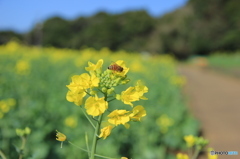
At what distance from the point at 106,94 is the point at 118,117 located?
90 mm

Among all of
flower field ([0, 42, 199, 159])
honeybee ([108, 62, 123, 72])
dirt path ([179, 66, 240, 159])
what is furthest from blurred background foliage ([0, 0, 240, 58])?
honeybee ([108, 62, 123, 72])

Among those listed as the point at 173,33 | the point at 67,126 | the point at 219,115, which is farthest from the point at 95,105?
the point at 173,33

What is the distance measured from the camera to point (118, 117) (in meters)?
0.96

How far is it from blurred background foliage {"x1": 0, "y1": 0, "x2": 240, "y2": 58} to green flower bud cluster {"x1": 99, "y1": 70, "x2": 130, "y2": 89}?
26.1 meters

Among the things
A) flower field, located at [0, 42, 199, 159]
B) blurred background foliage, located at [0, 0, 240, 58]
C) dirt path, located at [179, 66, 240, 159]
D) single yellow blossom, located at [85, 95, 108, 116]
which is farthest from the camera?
blurred background foliage, located at [0, 0, 240, 58]

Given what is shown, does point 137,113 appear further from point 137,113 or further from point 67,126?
point 67,126

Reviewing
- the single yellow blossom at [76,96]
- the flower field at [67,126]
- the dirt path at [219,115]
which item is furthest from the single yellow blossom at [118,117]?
the dirt path at [219,115]

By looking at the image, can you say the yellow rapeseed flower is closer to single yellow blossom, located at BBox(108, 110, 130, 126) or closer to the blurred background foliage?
single yellow blossom, located at BBox(108, 110, 130, 126)

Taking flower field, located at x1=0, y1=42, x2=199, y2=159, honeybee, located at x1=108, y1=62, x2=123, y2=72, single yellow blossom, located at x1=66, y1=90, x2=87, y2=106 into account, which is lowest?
flower field, located at x1=0, y1=42, x2=199, y2=159

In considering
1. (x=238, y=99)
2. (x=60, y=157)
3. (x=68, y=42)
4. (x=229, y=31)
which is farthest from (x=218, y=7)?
(x=60, y=157)

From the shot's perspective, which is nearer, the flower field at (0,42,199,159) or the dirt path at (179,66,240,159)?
the flower field at (0,42,199,159)

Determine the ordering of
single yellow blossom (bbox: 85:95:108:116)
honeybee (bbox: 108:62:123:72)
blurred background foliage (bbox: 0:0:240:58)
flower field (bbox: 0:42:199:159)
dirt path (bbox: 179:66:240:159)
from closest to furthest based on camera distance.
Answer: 1. single yellow blossom (bbox: 85:95:108:116)
2. honeybee (bbox: 108:62:123:72)
3. flower field (bbox: 0:42:199:159)
4. dirt path (bbox: 179:66:240:159)
5. blurred background foliage (bbox: 0:0:240:58)

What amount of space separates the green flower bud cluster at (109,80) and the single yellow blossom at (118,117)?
8 centimetres

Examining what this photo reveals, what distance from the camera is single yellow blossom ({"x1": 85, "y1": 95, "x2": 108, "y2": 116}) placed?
0.92 m
